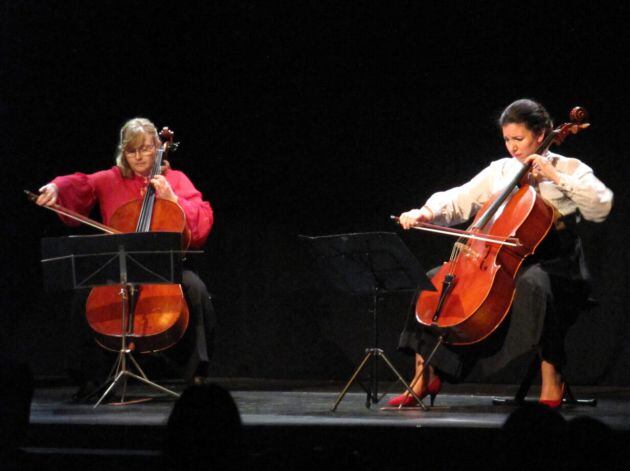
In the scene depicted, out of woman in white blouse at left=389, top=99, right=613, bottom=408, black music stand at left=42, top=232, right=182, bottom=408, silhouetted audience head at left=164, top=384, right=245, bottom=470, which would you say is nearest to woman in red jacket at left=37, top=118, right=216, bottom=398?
black music stand at left=42, top=232, right=182, bottom=408

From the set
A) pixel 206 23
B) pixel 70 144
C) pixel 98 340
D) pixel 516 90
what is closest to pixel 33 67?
pixel 70 144

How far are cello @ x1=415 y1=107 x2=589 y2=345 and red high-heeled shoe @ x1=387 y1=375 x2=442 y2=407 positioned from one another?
234mm

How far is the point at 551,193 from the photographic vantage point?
412 centimetres

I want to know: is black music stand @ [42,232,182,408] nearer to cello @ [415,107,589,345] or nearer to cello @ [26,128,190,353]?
cello @ [26,128,190,353]

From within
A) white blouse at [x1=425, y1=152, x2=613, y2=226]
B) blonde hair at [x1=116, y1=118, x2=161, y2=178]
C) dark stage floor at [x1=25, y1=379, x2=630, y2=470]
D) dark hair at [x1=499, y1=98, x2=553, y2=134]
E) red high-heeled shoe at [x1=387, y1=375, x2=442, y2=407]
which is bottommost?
red high-heeled shoe at [x1=387, y1=375, x2=442, y2=407]

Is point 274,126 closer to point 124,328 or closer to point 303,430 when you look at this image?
point 124,328

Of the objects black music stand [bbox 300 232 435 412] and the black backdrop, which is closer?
black music stand [bbox 300 232 435 412]

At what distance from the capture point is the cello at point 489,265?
383cm

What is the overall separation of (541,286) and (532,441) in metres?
2.05

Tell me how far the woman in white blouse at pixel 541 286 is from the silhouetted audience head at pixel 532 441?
6.41 ft

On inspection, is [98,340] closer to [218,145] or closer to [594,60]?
[218,145]

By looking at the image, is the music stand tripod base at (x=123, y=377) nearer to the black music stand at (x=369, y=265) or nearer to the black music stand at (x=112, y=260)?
the black music stand at (x=112, y=260)

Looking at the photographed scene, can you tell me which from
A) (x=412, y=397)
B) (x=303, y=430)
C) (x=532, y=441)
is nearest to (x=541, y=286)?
(x=412, y=397)

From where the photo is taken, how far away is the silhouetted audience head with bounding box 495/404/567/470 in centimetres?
189
